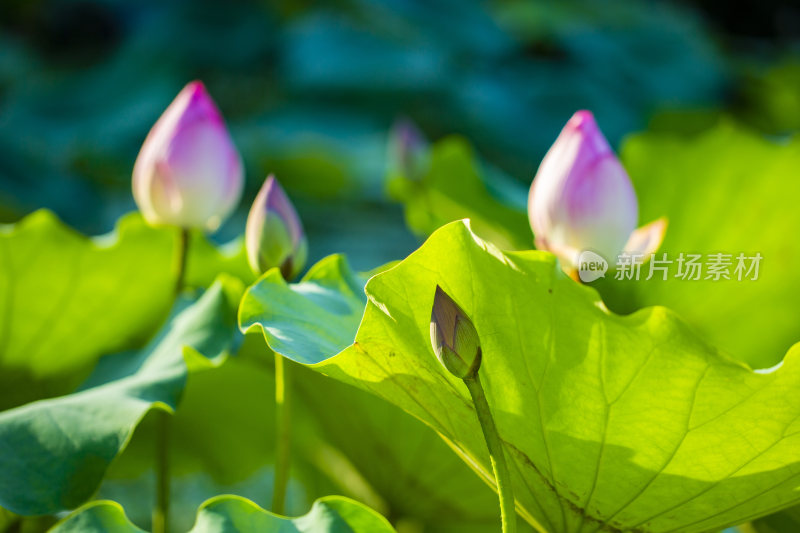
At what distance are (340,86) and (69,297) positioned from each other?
62.3 inches

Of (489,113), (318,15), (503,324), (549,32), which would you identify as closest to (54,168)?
(318,15)

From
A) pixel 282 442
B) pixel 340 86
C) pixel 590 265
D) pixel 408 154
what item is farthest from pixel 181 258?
pixel 340 86

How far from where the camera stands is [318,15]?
2.19 meters

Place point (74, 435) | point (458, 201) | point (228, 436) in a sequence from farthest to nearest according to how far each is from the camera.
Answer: point (458, 201) → point (228, 436) → point (74, 435)

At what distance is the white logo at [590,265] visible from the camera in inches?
19.8

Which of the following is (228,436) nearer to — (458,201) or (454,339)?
(458,201)

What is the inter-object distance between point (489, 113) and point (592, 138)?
167 cm

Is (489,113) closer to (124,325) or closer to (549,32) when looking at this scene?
(549,32)

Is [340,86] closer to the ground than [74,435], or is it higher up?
higher up

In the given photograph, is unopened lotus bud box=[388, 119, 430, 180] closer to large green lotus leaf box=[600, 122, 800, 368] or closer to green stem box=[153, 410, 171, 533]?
large green lotus leaf box=[600, 122, 800, 368]

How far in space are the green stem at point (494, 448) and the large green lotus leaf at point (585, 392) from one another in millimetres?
38

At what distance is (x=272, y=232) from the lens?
0.53m

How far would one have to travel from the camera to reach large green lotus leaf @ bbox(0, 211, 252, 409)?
606 mm

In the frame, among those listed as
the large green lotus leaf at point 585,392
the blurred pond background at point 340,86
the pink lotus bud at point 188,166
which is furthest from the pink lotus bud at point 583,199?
the blurred pond background at point 340,86
